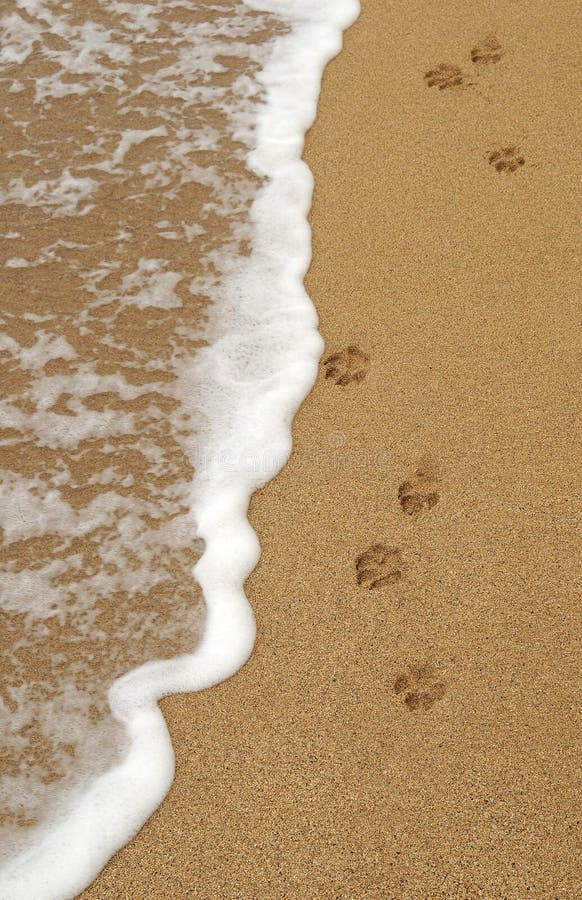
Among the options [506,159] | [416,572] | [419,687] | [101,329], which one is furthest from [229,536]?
[506,159]

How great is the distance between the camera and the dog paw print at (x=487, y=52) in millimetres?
4309

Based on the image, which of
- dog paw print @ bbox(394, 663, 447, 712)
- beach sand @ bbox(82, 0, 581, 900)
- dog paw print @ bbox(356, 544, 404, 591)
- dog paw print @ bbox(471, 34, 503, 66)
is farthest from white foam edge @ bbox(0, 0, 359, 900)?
dog paw print @ bbox(471, 34, 503, 66)

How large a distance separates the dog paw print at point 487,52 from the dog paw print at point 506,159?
0.71m

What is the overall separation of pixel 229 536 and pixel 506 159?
7.19 feet

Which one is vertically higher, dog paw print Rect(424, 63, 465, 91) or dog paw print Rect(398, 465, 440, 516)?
dog paw print Rect(424, 63, 465, 91)

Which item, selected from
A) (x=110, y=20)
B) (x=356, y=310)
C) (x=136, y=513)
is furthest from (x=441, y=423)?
(x=110, y=20)

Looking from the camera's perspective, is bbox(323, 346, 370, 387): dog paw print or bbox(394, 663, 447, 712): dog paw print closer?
bbox(394, 663, 447, 712): dog paw print

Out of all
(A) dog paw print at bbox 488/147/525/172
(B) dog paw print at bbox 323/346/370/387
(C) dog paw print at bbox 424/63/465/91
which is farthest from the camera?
(C) dog paw print at bbox 424/63/465/91

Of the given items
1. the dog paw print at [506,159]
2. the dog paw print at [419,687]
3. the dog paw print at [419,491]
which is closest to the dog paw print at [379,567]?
the dog paw print at [419,491]

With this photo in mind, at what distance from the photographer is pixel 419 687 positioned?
250 centimetres

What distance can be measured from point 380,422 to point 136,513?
3.01ft

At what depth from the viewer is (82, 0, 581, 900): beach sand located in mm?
2281

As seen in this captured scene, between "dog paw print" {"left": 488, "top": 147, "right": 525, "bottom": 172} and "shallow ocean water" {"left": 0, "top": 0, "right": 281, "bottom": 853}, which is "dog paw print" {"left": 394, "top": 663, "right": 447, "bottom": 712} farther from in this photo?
"dog paw print" {"left": 488, "top": 147, "right": 525, "bottom": 172}

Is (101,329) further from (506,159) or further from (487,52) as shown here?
(487,52)
